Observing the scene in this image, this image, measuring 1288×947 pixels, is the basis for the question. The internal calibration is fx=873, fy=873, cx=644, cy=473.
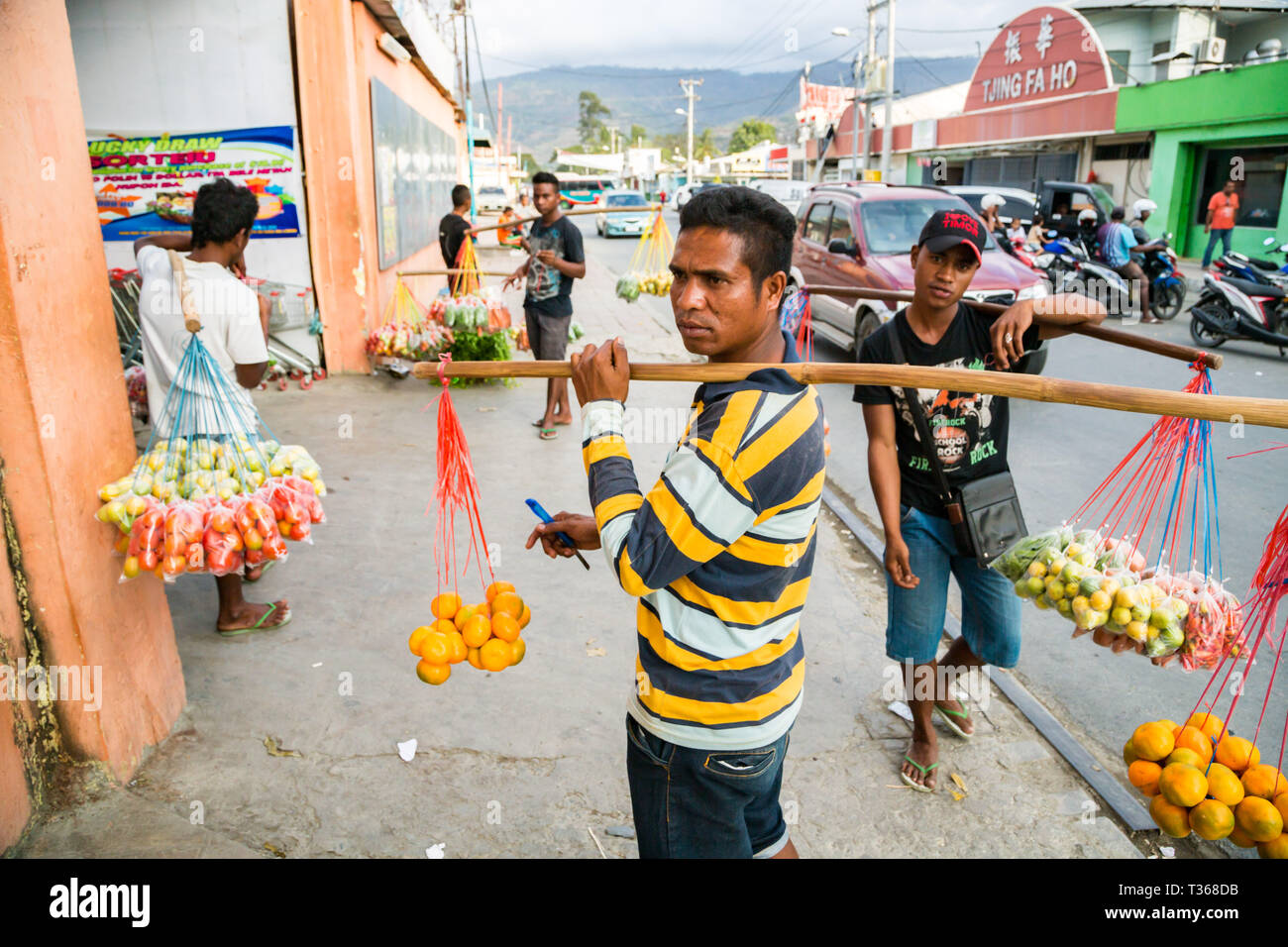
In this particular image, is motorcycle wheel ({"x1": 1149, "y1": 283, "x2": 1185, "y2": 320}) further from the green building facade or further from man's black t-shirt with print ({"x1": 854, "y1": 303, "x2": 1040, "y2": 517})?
man's black t-shirt with print ({"x1": 854, "y1": 303, "x2": 1040, "y2": 517})

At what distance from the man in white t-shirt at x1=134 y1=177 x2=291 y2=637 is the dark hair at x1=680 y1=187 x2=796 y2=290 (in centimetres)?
233

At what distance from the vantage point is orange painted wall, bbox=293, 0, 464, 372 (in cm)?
800

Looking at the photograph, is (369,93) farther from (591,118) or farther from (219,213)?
(591,118)

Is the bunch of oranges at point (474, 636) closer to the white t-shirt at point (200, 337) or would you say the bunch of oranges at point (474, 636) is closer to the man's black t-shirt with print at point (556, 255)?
the white t-shirt at point (200, 337)

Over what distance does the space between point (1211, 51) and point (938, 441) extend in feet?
79.5

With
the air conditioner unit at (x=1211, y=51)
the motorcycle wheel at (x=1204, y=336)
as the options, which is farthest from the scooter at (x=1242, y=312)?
the air conditioner unit at (x=1211, y=51)

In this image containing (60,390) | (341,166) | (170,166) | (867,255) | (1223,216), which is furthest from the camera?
(1223,216)

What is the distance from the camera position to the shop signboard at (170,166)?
25.6 feet

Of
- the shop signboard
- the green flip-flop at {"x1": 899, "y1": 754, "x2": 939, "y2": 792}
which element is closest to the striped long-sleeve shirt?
the green flip-flop at {"x1": 899, "y1": 754, "x2": 939, "y2": 792}

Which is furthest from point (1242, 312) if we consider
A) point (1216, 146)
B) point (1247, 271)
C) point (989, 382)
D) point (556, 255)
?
point (1216, 146)

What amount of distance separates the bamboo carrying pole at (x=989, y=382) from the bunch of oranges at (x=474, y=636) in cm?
80

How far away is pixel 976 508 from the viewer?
2.83 m

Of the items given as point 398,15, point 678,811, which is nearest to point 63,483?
point 678,811
